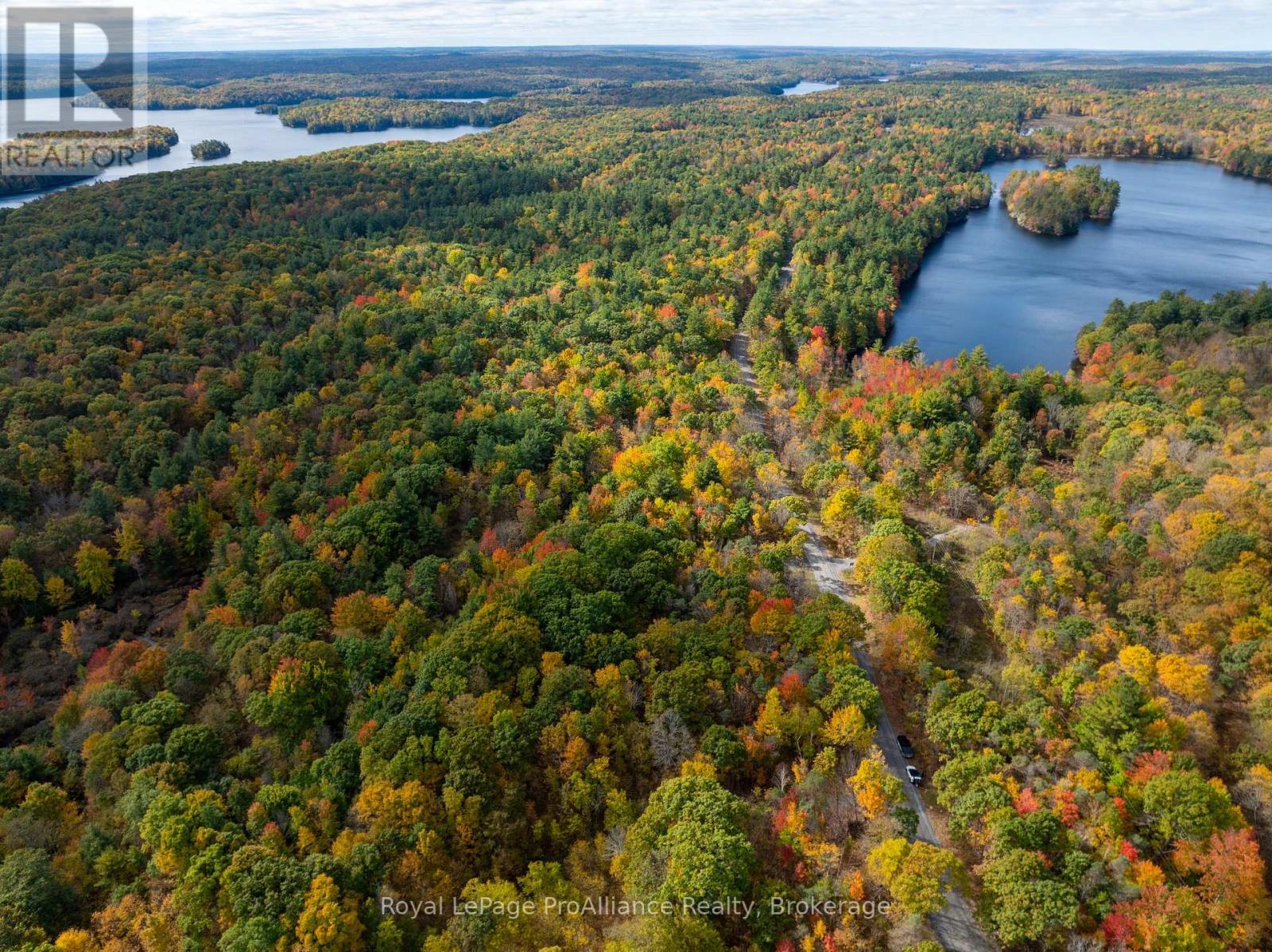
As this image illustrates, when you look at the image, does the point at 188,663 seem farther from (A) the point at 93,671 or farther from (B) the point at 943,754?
(B) the point at 943,754

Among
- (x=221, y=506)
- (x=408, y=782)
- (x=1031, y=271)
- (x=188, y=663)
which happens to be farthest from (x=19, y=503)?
(x=1031, y=271)

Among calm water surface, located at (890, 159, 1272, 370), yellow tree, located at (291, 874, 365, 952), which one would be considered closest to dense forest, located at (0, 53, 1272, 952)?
yellow tree, located at (291, 874, 365, 952)

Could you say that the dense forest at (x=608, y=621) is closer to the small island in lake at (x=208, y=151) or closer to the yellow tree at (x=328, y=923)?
the yellow tree at (x=328, y=923)

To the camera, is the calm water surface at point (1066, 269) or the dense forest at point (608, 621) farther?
the calm water surface at point (1066, 269)

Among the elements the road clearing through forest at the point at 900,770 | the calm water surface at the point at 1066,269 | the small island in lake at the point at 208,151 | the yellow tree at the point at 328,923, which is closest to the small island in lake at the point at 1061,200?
the calm water surface at the point at 1066,269

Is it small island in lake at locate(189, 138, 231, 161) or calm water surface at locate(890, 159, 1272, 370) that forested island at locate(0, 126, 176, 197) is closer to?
small island in lake at locate(189, 138, 231, 161)

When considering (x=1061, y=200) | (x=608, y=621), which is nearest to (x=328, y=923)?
(x=608, y=621)
